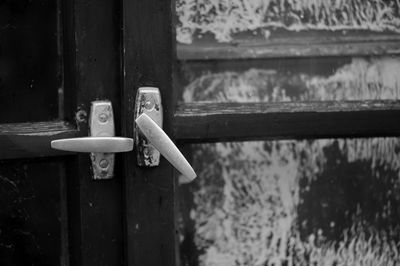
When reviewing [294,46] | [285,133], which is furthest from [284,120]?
[294,46]

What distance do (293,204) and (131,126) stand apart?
321 millimetres

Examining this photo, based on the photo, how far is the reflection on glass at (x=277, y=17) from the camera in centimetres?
92

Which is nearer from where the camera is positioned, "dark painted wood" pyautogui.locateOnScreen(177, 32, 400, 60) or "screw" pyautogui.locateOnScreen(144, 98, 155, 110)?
"screw" pyautogui.locateOnScreen(144, 98, 155, 110)

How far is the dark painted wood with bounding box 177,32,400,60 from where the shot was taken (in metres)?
0.92

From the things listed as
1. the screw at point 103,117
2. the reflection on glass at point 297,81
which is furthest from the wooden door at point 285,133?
the screw at point 103,117

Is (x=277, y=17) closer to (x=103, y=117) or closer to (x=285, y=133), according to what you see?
(x=285, y=133)

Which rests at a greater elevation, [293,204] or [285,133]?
[285,133]

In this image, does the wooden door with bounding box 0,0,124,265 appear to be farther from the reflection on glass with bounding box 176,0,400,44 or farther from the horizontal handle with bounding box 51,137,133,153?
the reflection on glass with bounding box 176,0,400,44

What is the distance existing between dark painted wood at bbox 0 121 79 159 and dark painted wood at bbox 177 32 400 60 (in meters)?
0.22

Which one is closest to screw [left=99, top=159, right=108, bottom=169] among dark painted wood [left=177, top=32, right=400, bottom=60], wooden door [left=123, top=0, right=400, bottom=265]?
wooden door [left=123, top=0, right=400, bottom=265]

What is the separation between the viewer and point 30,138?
78 centimetres

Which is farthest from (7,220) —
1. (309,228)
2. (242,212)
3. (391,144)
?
(391,144)

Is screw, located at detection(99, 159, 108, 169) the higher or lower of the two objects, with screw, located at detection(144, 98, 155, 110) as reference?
lower

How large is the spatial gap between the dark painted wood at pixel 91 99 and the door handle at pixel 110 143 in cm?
1
